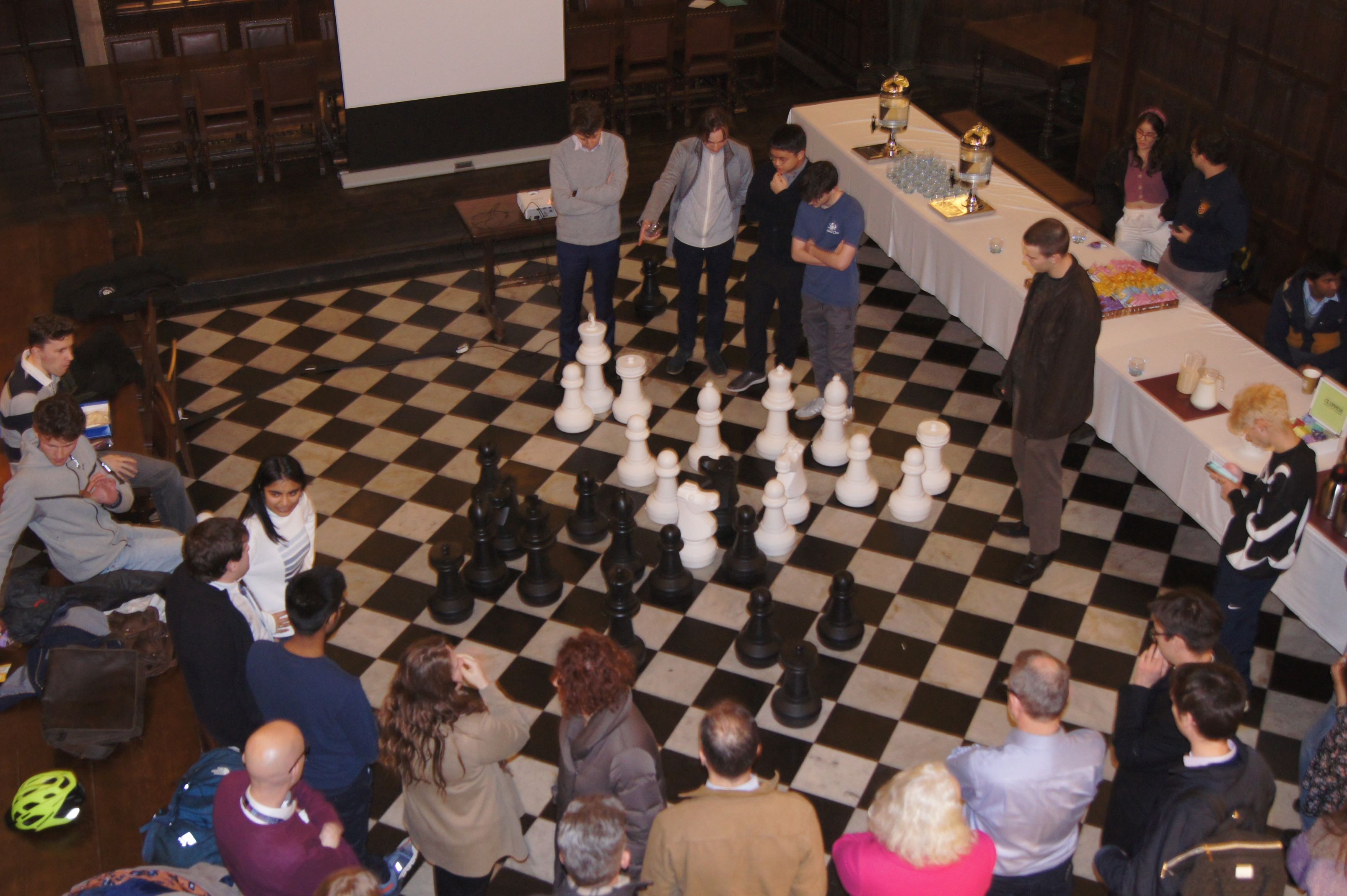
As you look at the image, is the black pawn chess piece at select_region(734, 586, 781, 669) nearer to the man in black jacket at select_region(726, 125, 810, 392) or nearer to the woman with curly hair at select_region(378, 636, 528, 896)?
the woman with curly hair at select_region(378, 636, 528, 896)

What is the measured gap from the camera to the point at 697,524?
5031 millimetres

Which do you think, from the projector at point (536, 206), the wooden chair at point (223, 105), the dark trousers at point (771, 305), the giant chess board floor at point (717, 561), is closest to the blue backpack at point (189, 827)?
the giant chess board floor at point (717, 561)

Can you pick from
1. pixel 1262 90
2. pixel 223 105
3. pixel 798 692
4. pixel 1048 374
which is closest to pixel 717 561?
pixel 798 692

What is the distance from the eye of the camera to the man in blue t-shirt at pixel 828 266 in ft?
17.5

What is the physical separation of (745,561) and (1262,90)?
399 cm

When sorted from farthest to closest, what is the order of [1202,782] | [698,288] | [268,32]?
1. [268,32]
2. [698,288]
3. [1202,782]

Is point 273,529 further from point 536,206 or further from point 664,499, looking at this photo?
point 536,206

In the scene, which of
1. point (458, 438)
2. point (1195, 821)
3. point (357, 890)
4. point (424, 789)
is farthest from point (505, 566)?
point (1195, 821)

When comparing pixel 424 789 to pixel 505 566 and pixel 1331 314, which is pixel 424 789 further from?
pixel 1331 314

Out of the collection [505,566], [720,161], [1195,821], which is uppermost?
[720,161]

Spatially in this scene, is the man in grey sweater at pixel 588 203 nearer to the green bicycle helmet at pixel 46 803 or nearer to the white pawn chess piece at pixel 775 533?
the white pawn chess piece at pixel 775 533

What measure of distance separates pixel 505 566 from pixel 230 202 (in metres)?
4.48

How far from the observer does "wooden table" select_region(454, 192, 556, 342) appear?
257 inches

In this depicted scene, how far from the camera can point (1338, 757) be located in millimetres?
3426
